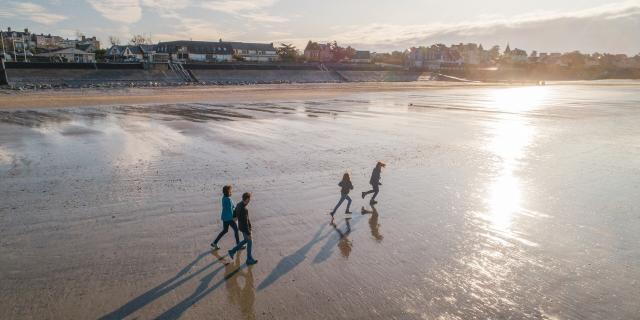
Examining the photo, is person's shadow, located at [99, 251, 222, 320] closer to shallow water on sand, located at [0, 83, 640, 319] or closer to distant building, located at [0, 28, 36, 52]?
shallow water on sand, located at [0, 83, 640, 319]

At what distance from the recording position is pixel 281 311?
6.57 metres

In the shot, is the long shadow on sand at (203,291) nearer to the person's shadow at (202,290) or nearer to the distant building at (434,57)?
the person's shadow at (202,290)

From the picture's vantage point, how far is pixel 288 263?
823 cm

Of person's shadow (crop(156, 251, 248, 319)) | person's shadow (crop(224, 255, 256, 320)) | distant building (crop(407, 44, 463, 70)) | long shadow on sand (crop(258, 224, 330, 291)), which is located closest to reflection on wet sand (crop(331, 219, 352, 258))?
long shadow on sand (crop(258, 224, 330, 291))

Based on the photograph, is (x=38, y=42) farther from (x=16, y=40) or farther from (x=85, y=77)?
(x=85, y=77)

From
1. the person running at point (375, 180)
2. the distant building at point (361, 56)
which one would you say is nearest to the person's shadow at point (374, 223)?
the person running at point (375, 180)

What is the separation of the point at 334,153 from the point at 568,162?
10.2 meters

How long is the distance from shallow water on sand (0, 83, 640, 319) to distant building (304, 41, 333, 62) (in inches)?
4827

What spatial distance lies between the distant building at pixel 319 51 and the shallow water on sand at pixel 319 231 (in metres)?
123

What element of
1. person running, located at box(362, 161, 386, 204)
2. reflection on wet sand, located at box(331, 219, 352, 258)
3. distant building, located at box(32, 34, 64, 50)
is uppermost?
distant building, located at box(32, 34, 64, 50)

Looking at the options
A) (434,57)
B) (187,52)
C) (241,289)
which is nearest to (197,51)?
(187,52)

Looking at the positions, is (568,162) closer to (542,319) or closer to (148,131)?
(542,319)

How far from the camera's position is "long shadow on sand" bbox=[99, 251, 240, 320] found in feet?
21.1

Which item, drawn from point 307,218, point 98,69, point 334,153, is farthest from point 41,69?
point 307,218
